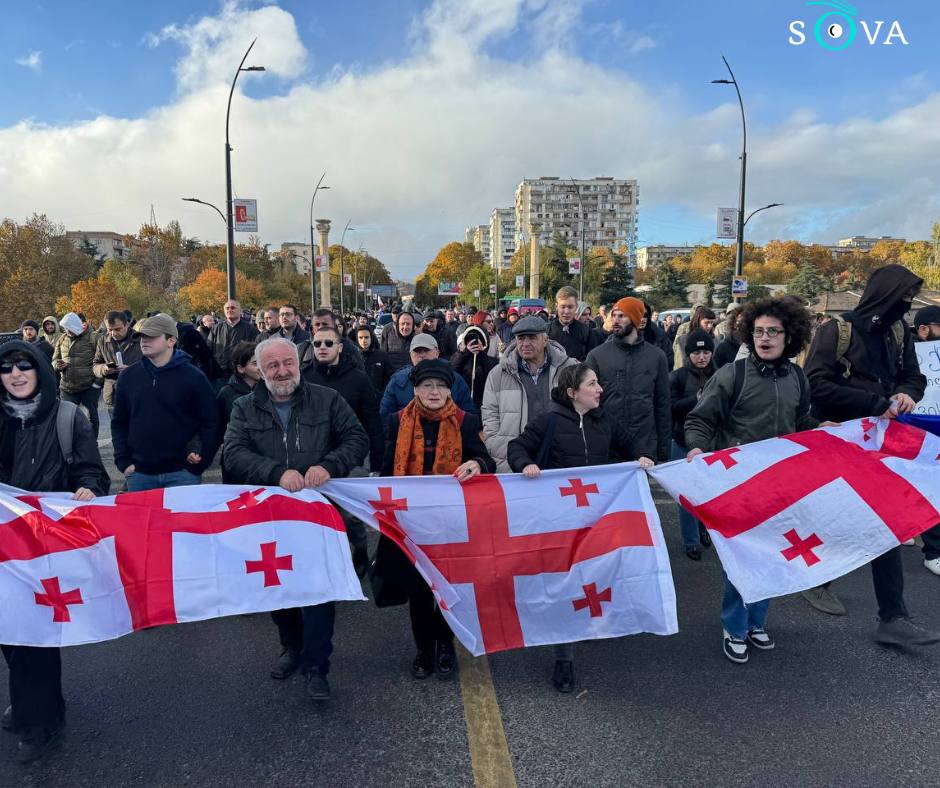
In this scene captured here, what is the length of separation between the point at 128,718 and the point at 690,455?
10.5ft

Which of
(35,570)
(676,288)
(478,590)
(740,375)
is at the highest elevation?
(676,288)

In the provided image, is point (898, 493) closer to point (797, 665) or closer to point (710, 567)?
point (797, 665)

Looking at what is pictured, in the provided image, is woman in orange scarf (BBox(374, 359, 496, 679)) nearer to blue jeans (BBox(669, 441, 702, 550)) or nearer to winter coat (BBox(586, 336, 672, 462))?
winter coat (BBox(586, 336, 672, 462))

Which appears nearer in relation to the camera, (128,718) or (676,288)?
(128,718)

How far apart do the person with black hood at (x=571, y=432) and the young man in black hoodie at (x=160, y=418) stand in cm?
209

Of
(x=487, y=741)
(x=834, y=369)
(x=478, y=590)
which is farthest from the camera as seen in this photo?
(x=834, y=369)

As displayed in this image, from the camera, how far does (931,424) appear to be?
4.47 metres

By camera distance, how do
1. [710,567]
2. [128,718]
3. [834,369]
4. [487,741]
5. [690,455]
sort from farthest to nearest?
1. [710,567]
2. [834,369]
3. [690,455]
4. [128,718]
5. [487,741]

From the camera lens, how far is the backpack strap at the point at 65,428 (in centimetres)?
338

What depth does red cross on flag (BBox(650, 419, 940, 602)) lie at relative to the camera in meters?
3.64

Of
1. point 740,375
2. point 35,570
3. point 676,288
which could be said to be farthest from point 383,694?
point 676,288

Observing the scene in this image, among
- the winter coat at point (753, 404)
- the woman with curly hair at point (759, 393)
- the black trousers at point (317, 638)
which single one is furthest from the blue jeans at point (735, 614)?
the black trousers at point (317, 638)

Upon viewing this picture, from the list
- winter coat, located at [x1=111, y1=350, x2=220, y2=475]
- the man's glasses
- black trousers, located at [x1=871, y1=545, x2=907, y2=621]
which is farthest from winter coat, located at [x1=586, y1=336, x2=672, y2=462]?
the man's glasses

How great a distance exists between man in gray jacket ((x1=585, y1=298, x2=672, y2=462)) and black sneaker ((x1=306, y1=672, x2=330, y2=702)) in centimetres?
284
